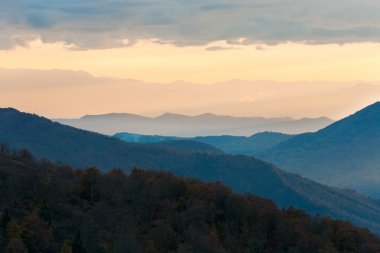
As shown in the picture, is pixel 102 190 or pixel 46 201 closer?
pixel 46 201

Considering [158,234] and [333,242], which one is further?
[333,242]

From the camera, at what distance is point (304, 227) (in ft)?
451

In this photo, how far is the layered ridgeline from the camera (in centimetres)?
11200

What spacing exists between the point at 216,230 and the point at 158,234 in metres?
11.3

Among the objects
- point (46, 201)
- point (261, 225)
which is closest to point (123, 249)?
point (46, 201)

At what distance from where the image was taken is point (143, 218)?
13038cm

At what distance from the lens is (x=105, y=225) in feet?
398

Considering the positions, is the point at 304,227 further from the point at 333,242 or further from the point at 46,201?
the point at 46,201

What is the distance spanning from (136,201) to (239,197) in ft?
49.3

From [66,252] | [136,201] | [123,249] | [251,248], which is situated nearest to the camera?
[66,252]

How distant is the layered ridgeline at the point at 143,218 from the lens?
367 ft

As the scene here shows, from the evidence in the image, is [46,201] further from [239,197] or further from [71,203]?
[239,197]

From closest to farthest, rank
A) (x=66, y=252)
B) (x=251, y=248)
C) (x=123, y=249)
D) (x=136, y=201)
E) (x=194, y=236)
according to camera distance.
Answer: (x=66, y=252)
(x=123, y=249)
(x=194, y=236)
(x=251, y=248)
(x=136, y=201)

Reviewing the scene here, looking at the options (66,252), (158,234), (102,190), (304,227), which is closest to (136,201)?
(102,190)
